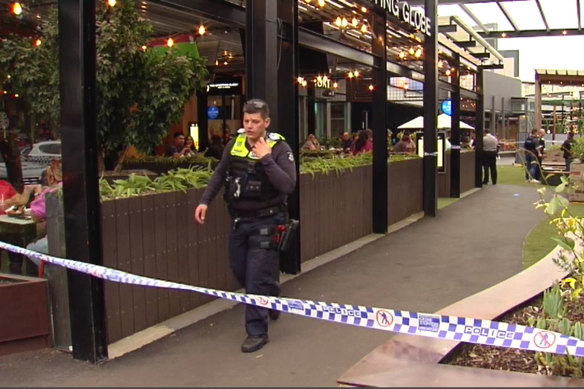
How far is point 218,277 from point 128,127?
80.6 inches

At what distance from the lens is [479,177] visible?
60.7 feet

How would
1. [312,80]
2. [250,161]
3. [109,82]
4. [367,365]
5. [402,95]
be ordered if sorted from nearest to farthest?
[367,365]
[250,161]
[109,82]
[312,80]
[402,95]

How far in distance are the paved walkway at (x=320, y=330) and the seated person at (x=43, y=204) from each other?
87 cm

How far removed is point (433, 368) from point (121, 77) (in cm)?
463

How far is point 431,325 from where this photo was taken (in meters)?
3.76

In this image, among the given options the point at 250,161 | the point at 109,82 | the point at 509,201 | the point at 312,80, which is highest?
the point at 312,80

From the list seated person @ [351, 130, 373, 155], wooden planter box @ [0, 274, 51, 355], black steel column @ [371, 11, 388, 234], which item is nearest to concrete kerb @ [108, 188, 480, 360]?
wooden planter box @ [0, 274, 51, 355]

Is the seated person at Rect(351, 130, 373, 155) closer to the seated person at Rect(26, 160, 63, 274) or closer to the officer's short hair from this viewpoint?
the seated person at Rect(26, 160, 63, 274)

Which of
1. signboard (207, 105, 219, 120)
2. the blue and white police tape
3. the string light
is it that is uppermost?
the string light

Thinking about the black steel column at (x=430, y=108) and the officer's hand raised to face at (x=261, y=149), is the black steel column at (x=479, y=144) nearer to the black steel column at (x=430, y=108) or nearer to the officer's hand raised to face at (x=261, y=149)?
the black steel column at (x=430, y=108)

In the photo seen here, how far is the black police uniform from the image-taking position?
14.5 ft

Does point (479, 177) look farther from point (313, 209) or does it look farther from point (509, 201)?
point (313, 209)

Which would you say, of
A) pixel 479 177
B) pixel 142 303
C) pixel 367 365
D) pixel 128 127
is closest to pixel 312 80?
pixel 479 177

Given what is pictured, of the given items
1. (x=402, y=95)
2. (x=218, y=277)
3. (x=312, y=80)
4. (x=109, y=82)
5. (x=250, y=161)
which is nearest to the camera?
(x=250, y=161)
